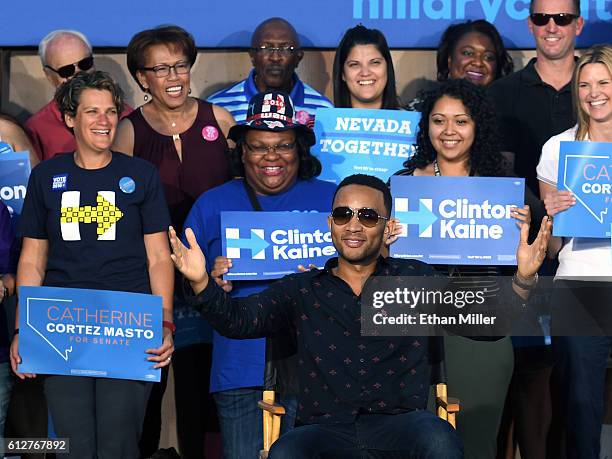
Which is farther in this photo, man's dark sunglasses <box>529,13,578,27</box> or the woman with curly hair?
man's dark sunglasses <box>529,13,578,27</box>

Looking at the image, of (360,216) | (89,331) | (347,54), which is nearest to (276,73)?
(347,54)

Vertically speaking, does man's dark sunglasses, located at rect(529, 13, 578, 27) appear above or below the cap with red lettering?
above

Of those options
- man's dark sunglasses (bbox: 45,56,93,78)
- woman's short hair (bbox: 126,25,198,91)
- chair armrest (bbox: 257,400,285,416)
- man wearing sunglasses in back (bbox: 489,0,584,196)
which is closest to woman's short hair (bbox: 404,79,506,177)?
man wearing sunglasses in back (bbox: 489,0,584,196)

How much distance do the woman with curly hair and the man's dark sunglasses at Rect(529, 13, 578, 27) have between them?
0.72 m

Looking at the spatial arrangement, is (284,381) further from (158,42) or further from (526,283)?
(158,42)

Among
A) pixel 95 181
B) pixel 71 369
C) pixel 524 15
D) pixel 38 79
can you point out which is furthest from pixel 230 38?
pixel 71 369

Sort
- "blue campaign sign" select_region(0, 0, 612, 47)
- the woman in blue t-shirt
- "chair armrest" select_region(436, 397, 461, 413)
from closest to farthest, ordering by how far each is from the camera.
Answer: "chair armrest" select_region(436, 397, 461, 413)
the woman in blue t-shirt
"blue campaign sign" select_region(0, 0, 612, 47)

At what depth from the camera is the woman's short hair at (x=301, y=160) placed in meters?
6.16

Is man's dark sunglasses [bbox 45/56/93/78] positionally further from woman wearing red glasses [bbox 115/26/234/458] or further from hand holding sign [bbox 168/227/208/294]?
hand holding sign [bbox 168/227/208/294]

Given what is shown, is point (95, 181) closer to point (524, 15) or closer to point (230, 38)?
point (230, 38)

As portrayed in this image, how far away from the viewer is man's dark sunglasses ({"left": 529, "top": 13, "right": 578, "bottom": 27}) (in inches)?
264

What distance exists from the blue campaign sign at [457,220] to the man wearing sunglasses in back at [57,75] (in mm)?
1887

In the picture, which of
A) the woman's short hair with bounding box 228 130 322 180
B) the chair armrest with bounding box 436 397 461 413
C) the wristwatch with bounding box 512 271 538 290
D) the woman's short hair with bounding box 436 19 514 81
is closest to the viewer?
the chair armrest with bounding box 436 397 461 413

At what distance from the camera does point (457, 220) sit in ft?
19.8
